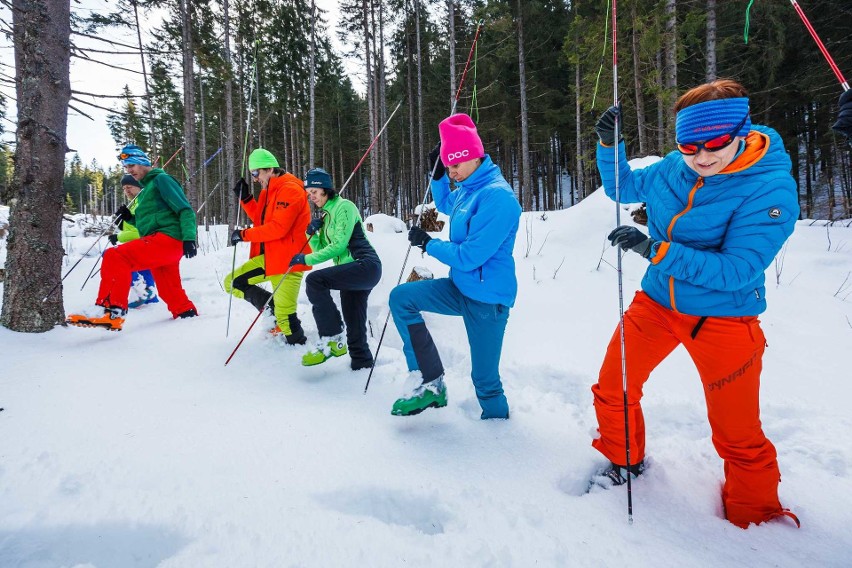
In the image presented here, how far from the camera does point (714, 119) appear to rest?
170cm

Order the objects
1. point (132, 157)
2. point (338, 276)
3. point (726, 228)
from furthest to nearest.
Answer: point (132, 157)
point (338, 276)
point (726, 228)

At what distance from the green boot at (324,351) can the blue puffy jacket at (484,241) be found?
5.39 ft

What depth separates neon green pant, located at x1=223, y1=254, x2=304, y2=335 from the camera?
411cm

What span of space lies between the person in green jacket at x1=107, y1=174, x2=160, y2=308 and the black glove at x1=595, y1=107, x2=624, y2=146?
5.34 meters

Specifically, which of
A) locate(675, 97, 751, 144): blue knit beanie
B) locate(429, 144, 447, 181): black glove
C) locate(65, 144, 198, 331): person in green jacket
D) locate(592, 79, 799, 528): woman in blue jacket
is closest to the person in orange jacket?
locate(65, 144, 198, 331): person in green jacket

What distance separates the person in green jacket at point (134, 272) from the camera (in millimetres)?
5047

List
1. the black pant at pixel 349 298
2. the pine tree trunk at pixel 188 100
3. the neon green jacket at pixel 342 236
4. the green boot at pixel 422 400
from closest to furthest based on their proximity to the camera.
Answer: the green boot at pixel 422 400
the black pant at pixel 349 298
the neon green jacket at pixel 342 236
the pine tree trunk at pixel 188 100

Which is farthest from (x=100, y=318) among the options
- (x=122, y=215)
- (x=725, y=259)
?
(x=725, y=259)

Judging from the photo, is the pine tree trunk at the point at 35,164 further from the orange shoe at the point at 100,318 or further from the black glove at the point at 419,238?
the black glove at the point at 419,238

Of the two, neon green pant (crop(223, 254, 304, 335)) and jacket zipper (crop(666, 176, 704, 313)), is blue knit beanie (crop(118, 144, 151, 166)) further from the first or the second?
jacket zipper (crop(666, 176, 704, 313))

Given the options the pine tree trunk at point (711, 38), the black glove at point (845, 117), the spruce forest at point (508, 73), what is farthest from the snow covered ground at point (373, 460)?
the pine tree trunk at point (711, 38)

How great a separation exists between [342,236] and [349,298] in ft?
1.97

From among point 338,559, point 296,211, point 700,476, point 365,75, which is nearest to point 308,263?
point 296,211

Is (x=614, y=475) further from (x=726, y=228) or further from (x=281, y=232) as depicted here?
(x=281, y=232)
